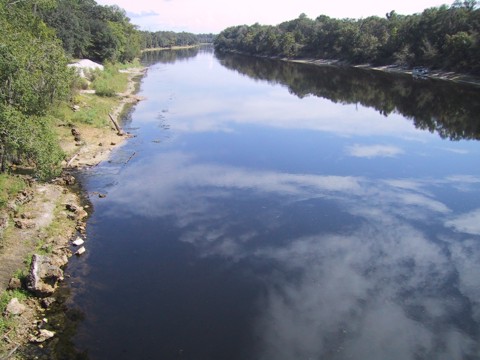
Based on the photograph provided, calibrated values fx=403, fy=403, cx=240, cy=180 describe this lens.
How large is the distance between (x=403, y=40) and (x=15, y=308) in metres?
107

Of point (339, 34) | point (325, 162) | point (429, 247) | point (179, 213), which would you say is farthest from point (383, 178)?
point (339, 34)

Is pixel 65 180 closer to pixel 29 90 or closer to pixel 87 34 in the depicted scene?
pixel 29 90

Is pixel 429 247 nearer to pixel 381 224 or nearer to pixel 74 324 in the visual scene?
pixel 381 224

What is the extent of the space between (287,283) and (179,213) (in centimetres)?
937

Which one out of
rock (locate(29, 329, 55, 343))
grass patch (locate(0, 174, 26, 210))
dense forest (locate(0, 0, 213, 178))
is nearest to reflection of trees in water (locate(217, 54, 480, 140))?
dense forest (locate(0, 0, 213, 178))

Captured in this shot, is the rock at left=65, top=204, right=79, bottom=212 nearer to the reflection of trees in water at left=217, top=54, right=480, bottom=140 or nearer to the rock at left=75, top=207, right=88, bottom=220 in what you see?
the rock at left=75, top=207, right=88, bottom=220

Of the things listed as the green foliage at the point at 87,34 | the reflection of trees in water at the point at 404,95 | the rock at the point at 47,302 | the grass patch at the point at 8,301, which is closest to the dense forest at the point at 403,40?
the reflection of trees in water at the point at 404,95

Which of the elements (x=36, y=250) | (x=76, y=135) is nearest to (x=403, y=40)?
(x=76, y=135)

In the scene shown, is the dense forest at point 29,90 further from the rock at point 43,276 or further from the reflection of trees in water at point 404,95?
the reflection of trees in water at point 404,95

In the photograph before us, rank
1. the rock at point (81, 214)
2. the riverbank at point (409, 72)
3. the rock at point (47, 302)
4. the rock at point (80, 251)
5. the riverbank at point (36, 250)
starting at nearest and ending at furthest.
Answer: the riverbank at point (36, 250) → the rock at point (47, 302) → the rock at point (80, 251) → the rock at point (81, 214) → the riverbank at point (409, 72)

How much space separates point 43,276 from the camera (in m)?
17.7

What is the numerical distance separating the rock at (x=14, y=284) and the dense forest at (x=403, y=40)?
278ft

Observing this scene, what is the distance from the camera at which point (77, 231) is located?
22.6m

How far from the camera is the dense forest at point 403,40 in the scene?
267ft
